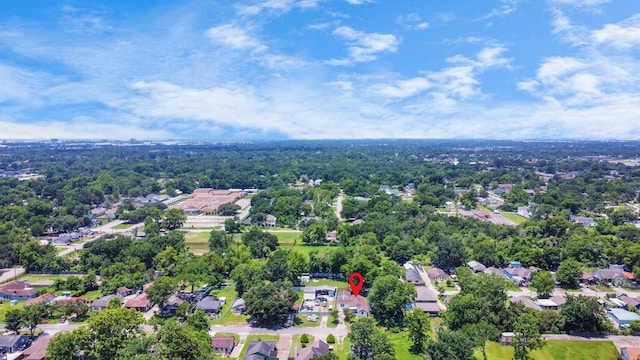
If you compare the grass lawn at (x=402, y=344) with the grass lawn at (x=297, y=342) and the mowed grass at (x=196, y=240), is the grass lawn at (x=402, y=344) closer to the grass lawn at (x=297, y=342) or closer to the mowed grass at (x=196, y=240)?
the grass lawn at (x=297, y=342)

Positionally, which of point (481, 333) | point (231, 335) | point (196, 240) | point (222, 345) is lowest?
point (196, 240)

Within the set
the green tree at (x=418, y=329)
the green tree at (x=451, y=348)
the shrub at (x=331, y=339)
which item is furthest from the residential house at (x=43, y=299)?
the green tree at (x=451, y=348)

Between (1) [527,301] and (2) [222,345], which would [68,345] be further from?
(1) [527,301]

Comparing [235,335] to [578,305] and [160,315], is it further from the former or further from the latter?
[578,305]

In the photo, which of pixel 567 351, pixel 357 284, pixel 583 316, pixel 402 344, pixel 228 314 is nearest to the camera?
pixel 567 351

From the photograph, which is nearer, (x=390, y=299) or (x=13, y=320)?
(x=13, y=320)

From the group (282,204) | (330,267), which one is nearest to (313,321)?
(330,267)

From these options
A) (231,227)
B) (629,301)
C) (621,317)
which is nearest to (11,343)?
(231,227)
